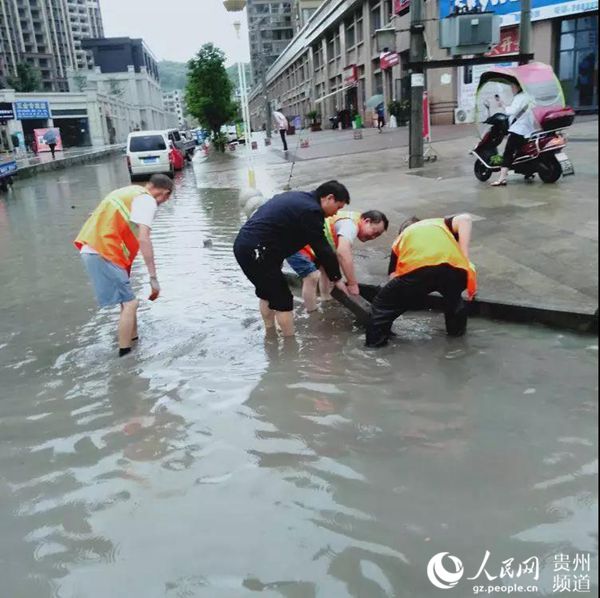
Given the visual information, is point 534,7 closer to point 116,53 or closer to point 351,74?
point 351,74

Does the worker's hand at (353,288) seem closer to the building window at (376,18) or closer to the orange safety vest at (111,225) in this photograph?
the orange safety vest at (111,225)

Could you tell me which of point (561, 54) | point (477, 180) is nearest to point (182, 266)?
point (477, 180)

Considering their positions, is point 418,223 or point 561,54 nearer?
point 418,223

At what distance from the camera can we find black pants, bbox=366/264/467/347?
4.73 m

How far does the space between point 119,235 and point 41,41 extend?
135586 millimetres

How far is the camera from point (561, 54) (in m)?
21.1

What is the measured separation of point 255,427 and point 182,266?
5158 mm

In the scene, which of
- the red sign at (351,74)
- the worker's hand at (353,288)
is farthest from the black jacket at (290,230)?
the red sign at (351,74)

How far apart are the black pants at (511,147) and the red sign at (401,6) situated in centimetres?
1903

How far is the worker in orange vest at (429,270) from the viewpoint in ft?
A: 15.4

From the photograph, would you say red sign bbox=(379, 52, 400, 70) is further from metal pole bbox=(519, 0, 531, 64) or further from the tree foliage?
the tree foliage

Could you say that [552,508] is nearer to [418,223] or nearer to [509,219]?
[418,223]

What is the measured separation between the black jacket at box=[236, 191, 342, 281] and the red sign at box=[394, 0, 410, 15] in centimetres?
2425

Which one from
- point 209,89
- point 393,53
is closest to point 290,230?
point 393,53
